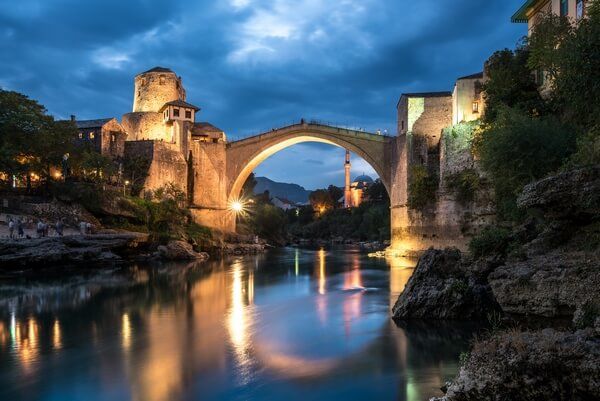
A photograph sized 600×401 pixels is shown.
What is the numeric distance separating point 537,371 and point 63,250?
1895cm

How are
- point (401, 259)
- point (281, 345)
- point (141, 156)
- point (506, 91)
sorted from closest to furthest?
point (281, 345)
point (506, 91)
point (401, 259)
point (141, 156)

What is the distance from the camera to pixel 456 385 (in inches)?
154

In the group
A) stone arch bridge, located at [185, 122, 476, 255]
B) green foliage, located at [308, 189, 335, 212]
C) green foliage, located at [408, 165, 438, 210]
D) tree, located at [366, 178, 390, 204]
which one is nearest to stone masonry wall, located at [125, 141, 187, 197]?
stone arch bridge, located at [185, 122, 476, 255]

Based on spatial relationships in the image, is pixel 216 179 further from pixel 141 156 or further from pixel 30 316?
pixel 30 316

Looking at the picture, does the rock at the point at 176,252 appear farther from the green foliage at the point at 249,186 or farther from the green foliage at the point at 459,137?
the green foliage at the point at 249,186

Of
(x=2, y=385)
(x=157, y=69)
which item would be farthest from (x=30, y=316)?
(x=157, y=69)

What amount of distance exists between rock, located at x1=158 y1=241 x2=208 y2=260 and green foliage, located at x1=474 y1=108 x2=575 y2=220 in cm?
1749

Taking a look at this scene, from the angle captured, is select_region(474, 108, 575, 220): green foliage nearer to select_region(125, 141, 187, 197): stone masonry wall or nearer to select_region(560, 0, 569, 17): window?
select_region(560, 0, 569, 17): window

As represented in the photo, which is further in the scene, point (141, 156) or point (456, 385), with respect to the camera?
point (141, 156)

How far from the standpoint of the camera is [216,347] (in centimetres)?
761

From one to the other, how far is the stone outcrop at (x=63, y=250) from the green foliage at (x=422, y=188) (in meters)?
14.7

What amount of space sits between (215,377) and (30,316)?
622 cm

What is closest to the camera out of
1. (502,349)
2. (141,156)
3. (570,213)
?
(502,349)

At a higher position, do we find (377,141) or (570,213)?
(377,141)
